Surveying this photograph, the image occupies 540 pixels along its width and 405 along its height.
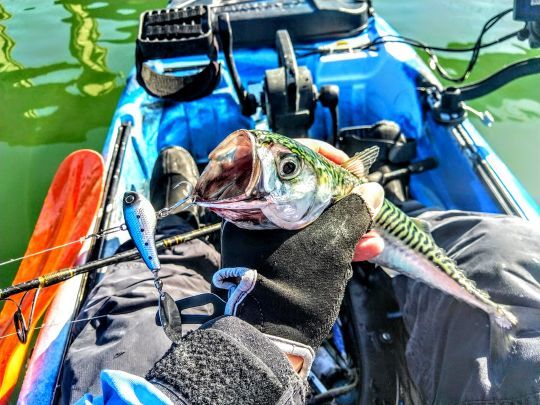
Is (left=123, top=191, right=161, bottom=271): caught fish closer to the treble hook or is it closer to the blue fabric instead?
the treble hook

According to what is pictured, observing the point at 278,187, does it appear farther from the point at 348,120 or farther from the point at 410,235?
the point at 348,120

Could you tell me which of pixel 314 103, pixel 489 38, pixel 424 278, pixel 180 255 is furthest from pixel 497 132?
pixel 180 255

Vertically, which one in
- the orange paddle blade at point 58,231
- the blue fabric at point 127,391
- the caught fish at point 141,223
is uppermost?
the caught fish at point 141,223

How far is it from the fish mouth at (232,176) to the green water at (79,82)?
3022 mm

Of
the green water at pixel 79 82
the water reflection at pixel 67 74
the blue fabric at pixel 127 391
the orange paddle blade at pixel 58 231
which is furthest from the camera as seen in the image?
the water reflection at pixel 67 74

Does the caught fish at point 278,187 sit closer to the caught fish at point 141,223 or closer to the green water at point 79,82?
the caught fish at point 141,223

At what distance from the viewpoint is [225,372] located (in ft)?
3.95

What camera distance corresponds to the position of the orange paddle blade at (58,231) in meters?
2.72

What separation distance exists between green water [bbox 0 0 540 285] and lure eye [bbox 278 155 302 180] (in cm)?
314

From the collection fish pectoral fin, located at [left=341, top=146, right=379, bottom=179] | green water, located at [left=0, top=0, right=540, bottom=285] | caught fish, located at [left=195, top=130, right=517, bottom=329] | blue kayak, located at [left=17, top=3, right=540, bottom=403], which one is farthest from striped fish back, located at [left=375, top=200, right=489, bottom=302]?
green water, located at [left=0, top=0, right=540, bottom=285]

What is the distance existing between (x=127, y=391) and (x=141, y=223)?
54 centimetres

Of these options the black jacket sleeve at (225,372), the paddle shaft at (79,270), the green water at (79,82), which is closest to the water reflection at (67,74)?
the green water at (79,82)

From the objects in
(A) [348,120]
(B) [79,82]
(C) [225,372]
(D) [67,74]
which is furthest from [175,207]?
(D) [67,74]

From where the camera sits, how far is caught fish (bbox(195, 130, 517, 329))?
144 centimetres
